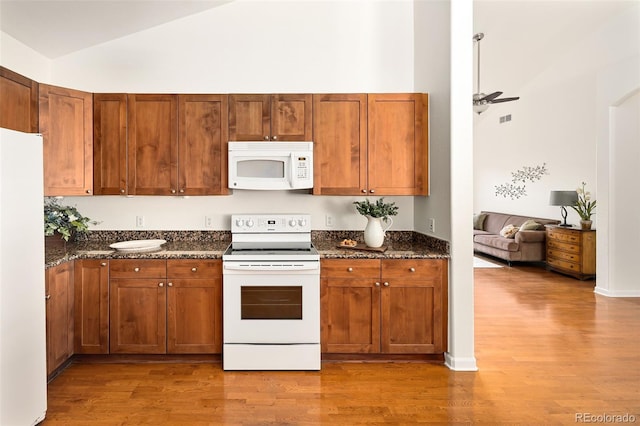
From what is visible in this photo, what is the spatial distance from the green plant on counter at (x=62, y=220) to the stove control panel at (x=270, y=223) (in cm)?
134

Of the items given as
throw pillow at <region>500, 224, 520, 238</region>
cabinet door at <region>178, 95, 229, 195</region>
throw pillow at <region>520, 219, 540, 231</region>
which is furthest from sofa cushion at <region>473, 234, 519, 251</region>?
cabinet door at <region>178, 95, 229, 195</region>

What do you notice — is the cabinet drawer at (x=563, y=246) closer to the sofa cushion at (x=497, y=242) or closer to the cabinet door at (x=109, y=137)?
the sofa cushion at (x=497, y=242)

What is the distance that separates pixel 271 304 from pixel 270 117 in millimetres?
1585

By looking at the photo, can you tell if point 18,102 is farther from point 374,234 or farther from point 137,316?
point 374,234

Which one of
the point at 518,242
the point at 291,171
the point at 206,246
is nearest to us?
the point at 291,171

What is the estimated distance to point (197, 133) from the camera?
11.4ft

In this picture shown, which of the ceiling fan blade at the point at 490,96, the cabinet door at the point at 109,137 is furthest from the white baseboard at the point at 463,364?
the ceiling fan blade at the point at 490,96

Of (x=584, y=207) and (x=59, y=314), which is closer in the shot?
(x=59, y=314)

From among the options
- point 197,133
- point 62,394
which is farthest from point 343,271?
point 62,394

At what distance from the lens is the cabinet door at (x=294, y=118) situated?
136 inches

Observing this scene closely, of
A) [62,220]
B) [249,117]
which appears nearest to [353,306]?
[249,117]

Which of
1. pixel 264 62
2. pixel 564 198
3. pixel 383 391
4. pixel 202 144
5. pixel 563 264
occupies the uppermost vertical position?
pixel 264 62

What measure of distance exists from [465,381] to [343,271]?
119 cm

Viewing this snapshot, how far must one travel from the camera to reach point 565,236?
6547mm
